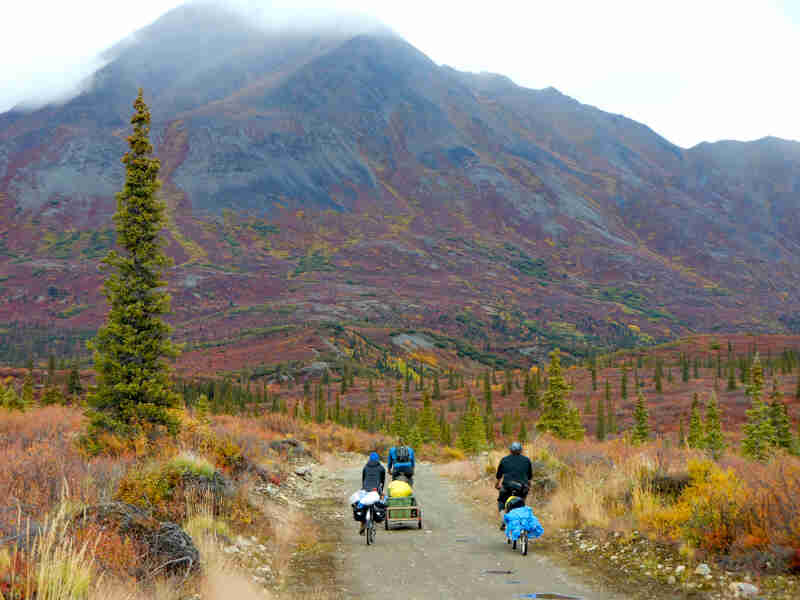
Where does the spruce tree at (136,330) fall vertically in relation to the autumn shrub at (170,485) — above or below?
above

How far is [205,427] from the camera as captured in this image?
17672mm

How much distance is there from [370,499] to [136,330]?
8.26m

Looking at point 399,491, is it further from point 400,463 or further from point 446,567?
point 446,567

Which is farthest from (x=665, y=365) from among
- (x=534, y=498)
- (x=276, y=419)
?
(x=534, y=498)

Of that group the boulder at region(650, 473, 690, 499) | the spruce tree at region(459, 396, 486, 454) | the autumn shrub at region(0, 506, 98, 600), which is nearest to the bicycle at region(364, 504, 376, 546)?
the boulder at region(650, 473, 690, 499)

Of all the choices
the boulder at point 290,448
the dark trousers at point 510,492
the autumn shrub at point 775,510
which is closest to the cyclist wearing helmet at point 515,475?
the dark trousers at point 510,492

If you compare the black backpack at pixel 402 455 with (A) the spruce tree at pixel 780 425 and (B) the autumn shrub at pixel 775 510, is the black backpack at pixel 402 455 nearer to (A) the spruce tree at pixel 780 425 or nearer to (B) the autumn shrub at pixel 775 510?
(B) the autumn shrub at pixel 775 510

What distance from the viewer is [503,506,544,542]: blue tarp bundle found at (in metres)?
11.0

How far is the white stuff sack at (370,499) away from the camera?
12.5 meters

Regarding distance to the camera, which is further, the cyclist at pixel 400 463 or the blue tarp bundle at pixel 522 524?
the cyclist at pixel 400 463

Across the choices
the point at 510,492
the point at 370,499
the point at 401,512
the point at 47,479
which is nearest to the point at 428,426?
the point at 401,512

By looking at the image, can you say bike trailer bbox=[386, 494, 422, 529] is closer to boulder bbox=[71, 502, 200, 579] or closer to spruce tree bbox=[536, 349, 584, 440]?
boulder bbox=[71, 502, 200, 579]

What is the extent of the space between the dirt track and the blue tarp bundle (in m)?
0.34

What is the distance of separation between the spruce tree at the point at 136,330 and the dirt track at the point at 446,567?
19.5ft
